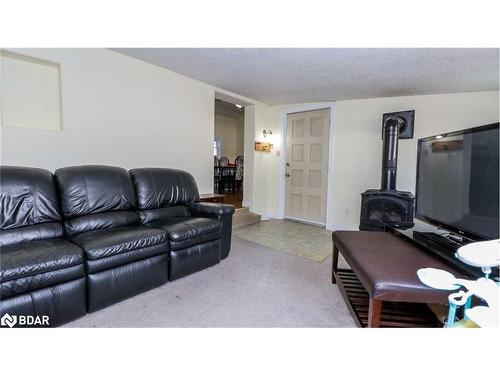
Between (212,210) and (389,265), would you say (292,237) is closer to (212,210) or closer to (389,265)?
(212,210)

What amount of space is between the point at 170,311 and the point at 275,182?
341cm

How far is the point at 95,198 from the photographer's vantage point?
2061 mm

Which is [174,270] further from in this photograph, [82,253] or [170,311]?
[82,253]

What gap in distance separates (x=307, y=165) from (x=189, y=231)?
9.44 ft

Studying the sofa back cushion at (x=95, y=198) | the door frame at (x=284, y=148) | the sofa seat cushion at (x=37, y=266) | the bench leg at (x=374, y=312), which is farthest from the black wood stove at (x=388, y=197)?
the sofa seat cushion at (x=37, y=266)

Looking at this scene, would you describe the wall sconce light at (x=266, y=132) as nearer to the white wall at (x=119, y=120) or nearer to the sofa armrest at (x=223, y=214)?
the white wall at (x=119, y=120)

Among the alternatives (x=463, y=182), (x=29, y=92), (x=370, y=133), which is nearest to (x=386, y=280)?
(x=463, y=182)

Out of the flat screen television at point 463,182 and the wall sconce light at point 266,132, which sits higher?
the wall sconce light at point 266,132

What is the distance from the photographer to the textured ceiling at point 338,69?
2.28m

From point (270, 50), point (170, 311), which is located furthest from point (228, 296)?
point (270, 50)

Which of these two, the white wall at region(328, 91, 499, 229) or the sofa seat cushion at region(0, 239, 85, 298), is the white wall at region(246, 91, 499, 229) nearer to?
the white wall at region(328, 91, 499, 229)

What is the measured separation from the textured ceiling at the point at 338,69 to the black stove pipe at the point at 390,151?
19.4 inches

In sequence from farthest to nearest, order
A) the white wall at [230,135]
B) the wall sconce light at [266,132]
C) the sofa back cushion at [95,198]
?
1. the white wall at [230,135]
2. the wall sconce light at [266,132]
3. the sofa back cushion at [95,198]

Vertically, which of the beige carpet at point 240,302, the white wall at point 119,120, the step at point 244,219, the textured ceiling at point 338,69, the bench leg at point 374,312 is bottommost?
the beige carpet at point 240,302
